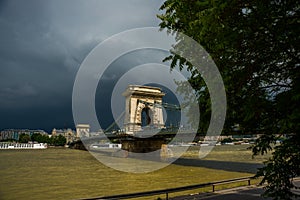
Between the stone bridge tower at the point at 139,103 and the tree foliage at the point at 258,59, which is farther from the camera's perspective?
the stone bridge tower at the point at 139,103

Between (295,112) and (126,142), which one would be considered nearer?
(295,112)

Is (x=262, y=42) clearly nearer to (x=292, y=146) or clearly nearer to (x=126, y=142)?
(x=292, y=146)

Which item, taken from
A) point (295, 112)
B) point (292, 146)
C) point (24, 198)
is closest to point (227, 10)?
point (295, 112)

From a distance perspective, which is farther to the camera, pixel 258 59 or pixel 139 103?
pixel 139 103

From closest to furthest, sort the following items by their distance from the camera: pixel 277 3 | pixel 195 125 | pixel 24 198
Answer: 1. pixel 277 3
2. pixel 195 125
3. pixel 24 198

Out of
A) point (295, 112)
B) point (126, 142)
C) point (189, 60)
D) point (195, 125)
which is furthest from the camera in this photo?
point (126, 142)

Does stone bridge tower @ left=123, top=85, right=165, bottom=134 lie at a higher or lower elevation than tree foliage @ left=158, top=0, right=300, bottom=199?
higher

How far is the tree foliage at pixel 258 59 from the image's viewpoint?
16.6 feet

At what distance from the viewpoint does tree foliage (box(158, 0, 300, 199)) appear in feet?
16.6

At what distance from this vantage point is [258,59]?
230 inches

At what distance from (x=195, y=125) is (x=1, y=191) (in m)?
15.1

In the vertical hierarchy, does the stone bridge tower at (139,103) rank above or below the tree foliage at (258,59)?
above

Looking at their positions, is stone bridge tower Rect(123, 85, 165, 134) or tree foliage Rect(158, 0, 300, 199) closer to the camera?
tree foliage Rect(158, 0, 300, 199)

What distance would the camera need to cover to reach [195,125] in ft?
23.6
